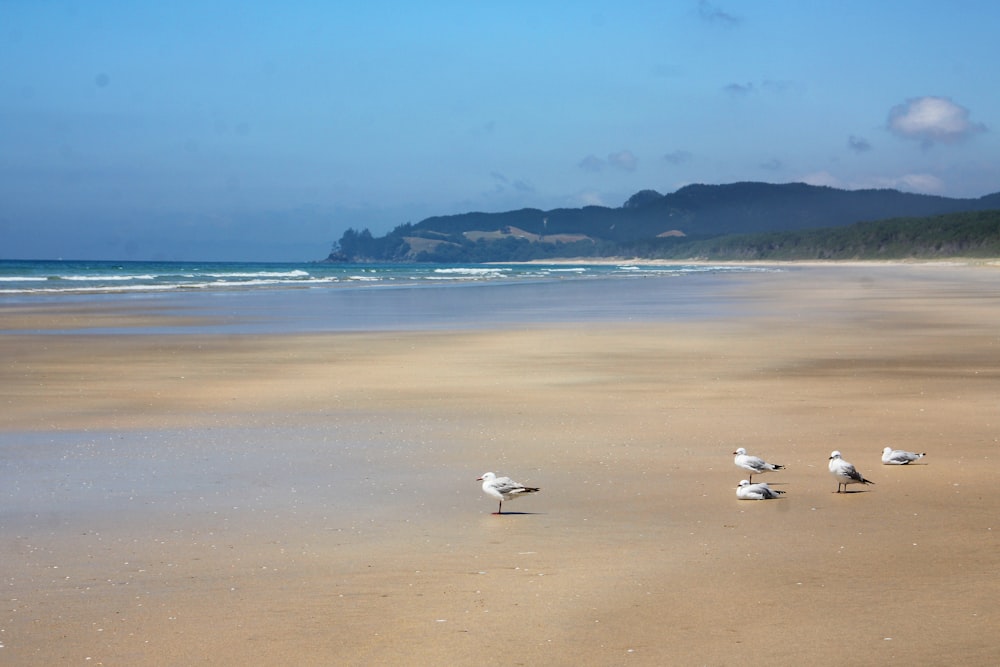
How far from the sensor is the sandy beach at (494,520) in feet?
15.9

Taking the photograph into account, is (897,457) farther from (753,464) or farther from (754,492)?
(754,492)

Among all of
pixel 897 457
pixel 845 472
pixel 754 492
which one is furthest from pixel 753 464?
pixel 897 457

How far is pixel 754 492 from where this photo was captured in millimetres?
7328

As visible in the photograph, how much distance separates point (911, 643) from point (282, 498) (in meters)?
4.27

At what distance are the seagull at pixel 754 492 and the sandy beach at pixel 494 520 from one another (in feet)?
0.16

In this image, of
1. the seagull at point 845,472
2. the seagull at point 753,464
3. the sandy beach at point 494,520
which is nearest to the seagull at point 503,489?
the sandy beach at point 494,520

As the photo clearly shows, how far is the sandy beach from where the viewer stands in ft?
15.9

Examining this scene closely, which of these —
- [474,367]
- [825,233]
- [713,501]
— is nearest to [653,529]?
[713,501]

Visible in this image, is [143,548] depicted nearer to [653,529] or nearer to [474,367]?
[653,529]

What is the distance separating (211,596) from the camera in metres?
5.37

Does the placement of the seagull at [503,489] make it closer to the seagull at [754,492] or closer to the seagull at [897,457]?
the seagull at [754,492]

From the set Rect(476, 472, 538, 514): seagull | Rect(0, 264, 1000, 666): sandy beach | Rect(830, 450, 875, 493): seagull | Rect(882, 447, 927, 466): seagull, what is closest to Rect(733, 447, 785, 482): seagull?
Rect(0, 264, 1000, 666): sandy beach

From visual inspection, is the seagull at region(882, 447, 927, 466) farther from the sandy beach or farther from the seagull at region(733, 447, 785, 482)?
the seagull at region(733, 447, 785, 482)

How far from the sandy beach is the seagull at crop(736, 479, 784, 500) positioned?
0.05 m
